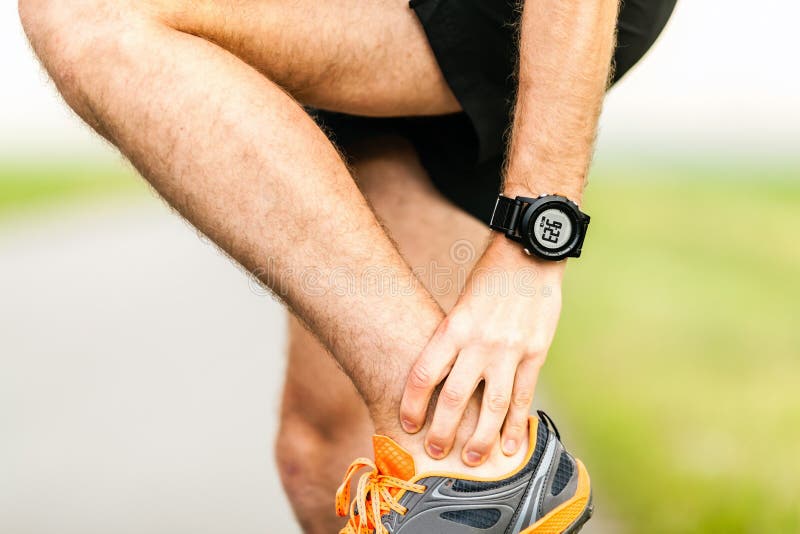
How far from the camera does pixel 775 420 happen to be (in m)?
1.77

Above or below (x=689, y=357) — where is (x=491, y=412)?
below

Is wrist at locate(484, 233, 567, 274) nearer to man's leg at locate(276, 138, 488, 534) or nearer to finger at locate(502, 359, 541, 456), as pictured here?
finger at locate(502, 359, 541, 456)

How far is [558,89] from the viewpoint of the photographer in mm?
891

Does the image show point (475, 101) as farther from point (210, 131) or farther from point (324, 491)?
point (324, 491)

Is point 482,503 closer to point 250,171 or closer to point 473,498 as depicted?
point 473,498

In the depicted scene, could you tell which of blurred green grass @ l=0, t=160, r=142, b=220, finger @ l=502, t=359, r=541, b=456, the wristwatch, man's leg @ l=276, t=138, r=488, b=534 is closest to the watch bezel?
the wristwatch

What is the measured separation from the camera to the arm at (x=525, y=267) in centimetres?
79

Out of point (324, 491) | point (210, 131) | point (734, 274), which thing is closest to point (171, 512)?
point (324, 491)

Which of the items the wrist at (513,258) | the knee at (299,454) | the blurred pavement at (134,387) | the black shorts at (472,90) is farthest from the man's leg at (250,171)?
the knee at (299,454)

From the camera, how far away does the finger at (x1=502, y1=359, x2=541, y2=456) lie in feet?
2.72

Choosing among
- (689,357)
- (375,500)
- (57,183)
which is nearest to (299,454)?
(375,500)

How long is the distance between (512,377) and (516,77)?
407 mm

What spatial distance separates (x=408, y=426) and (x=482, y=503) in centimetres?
11

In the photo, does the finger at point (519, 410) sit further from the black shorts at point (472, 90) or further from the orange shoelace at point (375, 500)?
the black shorts at point (472, 90)
